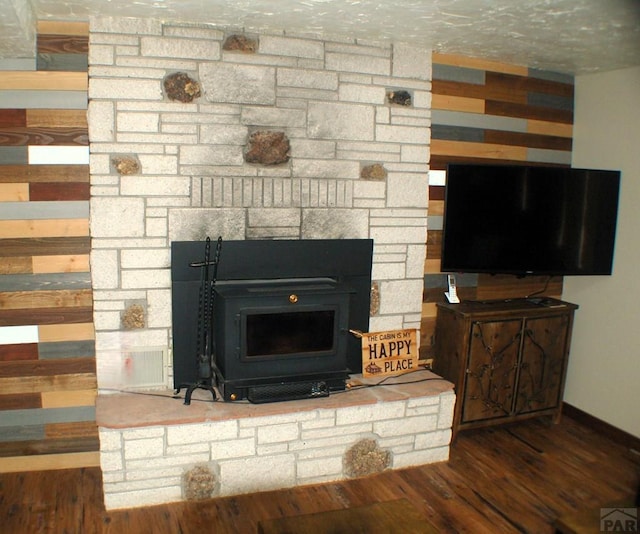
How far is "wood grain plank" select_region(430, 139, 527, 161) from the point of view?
331cm

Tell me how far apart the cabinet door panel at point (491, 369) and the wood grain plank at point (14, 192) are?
2.50m

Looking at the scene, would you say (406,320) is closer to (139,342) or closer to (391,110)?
(391,110)

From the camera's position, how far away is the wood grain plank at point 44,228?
8.88ft

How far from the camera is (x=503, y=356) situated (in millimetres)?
3305

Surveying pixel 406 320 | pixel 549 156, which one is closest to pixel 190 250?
pixel 406 320

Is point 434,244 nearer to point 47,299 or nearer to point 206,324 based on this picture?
point 206,324

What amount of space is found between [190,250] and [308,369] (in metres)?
0.87

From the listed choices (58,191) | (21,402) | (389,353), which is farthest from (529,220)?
(21,402)

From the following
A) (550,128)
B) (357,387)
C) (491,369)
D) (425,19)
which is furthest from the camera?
(550,128)

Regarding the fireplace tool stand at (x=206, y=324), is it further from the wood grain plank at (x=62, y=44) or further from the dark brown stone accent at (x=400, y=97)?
the dark brown stone accent at (x=400, y=97)

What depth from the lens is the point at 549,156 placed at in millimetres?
3656

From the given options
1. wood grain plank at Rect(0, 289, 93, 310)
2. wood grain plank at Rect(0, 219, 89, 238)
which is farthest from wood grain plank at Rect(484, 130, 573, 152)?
wood grain plank at Rect(0, 289, 93, 310)

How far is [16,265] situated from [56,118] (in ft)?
2.47

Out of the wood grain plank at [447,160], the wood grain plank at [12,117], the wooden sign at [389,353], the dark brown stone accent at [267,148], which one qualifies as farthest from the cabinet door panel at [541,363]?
the wood grain plank at [12,117]
